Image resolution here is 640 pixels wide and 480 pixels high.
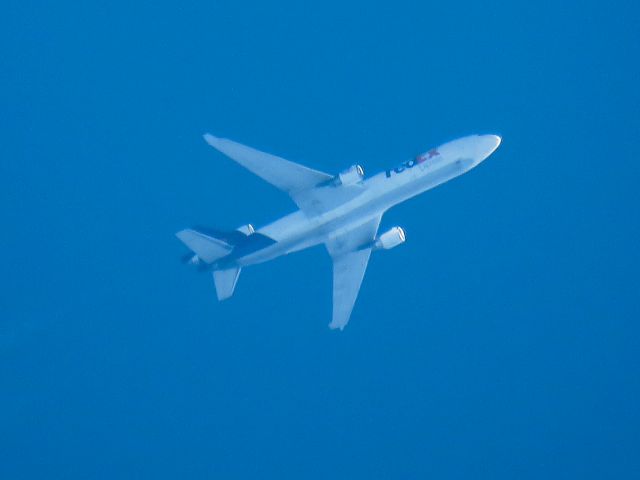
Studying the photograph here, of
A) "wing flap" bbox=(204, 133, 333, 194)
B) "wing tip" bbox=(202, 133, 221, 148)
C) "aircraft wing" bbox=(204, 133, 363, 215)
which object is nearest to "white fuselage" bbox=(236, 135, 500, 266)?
"aircraft wing" bbox=(204, 133, 363, 215)

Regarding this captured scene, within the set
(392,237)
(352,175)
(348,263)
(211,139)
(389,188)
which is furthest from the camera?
(348,263)

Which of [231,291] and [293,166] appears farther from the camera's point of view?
[231,291]

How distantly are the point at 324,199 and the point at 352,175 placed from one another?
1080 mm

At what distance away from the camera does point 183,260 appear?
75.9 feet

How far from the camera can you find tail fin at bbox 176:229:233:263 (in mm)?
22266

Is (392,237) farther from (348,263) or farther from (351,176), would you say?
(351,176)

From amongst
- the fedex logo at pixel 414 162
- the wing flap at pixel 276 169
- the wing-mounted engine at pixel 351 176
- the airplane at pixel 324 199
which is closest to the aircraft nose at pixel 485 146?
the airplane at pixel 324 199

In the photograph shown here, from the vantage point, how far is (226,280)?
23.3 metres

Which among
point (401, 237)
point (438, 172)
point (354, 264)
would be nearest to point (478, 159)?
point (438, 172)

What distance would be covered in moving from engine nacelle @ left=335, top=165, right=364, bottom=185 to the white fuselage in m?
0.49

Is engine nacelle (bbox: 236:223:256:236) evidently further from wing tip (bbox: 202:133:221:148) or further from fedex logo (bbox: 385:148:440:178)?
fedex logo (bbox: 385:148:440:178)

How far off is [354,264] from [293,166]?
365cm

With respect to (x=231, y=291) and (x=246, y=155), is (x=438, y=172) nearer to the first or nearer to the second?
(x=246, y=155)

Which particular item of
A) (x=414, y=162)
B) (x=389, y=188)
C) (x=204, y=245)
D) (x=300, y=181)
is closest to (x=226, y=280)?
(x=204, y=245)
